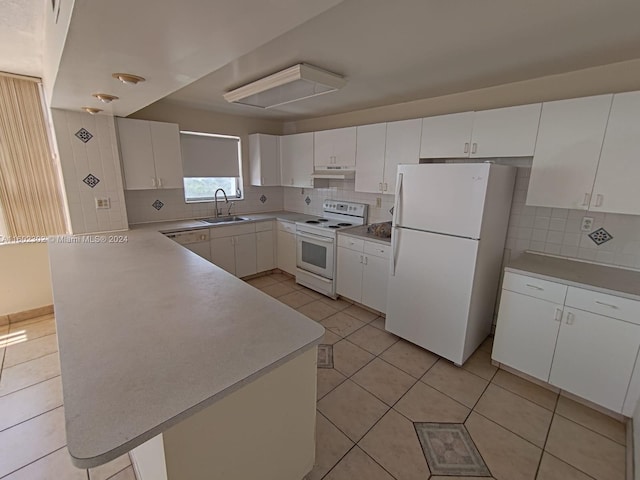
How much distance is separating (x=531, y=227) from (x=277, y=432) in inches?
101

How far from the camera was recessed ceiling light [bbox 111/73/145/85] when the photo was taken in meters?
1.58

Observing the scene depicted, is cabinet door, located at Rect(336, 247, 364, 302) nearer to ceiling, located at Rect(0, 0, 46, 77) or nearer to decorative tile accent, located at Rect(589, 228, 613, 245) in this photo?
decorative tile accent, located at Rect(589, 228, 613, 245)

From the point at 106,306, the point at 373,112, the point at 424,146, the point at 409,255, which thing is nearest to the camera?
the point at 106,306

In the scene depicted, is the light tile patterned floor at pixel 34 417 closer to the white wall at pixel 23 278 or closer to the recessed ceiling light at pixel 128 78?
the white wall at pixel 23 278

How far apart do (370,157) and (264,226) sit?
179 cm

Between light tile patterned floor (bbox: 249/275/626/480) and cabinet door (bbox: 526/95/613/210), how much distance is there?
1450 millimetres

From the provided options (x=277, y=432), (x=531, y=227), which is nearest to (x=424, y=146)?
(x=531, y=227)

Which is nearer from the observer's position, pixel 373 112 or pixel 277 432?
pixel 277 432

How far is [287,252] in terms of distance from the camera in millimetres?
4129

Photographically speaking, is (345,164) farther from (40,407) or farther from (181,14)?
(40,407)

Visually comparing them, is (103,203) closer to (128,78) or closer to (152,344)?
(128,78)

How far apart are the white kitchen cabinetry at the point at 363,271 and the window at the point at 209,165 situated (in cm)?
200

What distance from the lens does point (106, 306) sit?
1.43m

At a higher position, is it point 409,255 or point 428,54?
point 428,54
